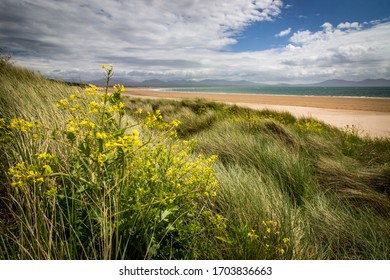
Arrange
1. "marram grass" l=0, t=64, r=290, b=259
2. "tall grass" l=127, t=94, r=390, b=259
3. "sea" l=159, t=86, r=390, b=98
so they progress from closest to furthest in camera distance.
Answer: "marram grass" l=0, t=64, r=290, b=259 < "tall grass" l=127, t=94, r=390, b=259 < "sea" l=159, t=86, r=390, b=98

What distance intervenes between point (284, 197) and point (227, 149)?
1545 mm

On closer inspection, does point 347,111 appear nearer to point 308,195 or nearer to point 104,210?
point 308,195

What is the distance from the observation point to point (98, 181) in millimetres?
1302

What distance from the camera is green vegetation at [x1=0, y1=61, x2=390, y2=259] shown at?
1.37 metres

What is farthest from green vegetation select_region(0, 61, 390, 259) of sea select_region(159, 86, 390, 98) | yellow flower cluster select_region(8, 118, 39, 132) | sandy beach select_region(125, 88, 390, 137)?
sea select_region(159, 86, 390, 98)

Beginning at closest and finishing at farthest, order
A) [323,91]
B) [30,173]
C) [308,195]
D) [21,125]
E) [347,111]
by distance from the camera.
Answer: [30,173] → [21,125] → [308,195] → [347,111] → [323,91]

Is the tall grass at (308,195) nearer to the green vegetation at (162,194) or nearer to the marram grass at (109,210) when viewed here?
the green vegetation at (162,194)

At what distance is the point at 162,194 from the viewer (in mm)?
1408

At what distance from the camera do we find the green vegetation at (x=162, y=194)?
137 cm

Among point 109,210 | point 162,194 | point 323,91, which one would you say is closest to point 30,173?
point 109,210

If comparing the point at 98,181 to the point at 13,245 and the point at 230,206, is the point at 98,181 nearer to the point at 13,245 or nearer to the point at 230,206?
the point at 13,245

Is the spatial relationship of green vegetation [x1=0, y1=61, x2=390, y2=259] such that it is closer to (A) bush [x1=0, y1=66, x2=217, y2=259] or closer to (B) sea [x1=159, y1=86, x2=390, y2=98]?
(A) bush [x1=0, y1=66, x2=217, y2=259]

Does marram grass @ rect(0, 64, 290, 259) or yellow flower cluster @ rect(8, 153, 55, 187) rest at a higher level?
yellow flower cluster @ rect(8, 153, 55, 187)
